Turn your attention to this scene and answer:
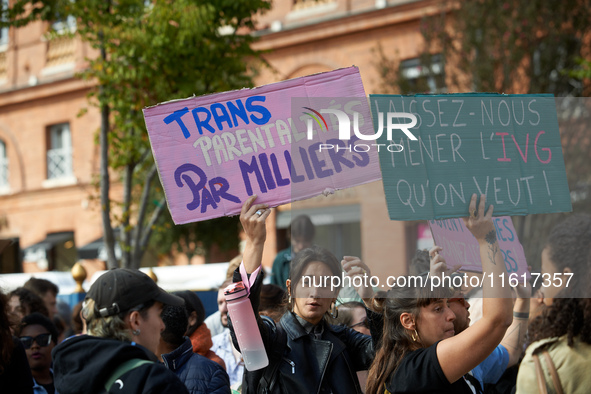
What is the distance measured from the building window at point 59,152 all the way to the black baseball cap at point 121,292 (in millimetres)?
18736

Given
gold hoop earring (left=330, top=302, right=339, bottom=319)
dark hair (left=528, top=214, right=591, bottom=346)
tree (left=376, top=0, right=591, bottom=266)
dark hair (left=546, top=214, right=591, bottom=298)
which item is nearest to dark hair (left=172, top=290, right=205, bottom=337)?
gold hoop earring (left=330, top=302, right=339, bottom=319)

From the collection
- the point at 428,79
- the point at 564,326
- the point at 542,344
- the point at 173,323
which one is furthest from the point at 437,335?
the point at 428,79

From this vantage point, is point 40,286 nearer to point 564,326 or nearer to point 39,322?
point 39,322

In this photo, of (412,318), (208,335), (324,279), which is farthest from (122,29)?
(412,318)

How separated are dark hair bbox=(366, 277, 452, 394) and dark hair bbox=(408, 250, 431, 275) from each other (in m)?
0.19

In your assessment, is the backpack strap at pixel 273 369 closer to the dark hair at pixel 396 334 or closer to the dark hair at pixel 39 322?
the dark hair at pixel 396 334

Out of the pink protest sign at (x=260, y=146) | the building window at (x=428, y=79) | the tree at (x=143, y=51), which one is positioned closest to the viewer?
the pink protest sign at (x=260, y=146)

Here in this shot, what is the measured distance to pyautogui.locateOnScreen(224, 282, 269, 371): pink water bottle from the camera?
9.84ft

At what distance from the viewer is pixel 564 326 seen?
302cm

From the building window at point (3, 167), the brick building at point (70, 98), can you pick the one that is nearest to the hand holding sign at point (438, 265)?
the brick building at point (70, 98)

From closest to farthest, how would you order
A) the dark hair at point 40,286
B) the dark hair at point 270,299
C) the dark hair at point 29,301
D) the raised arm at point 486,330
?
the raised arm at point 486,330 → the dark hair at point 270,299 → the dark hair at point 29,301 → the dark hair at point 40,286

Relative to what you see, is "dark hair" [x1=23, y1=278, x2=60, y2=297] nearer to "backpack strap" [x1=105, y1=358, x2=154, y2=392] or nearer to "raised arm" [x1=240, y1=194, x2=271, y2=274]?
"raised arm" [x1=240, y1=194, x2=271, y2=274]

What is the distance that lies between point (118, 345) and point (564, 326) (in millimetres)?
1856

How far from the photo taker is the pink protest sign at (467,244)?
3309mm
